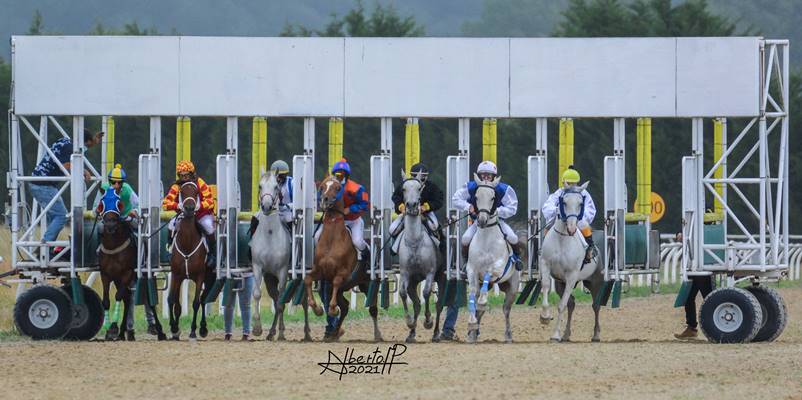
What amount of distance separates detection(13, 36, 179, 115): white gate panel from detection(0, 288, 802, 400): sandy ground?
9.41 feet

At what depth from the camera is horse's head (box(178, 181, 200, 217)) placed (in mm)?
20484

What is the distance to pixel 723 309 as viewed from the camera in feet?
66.7

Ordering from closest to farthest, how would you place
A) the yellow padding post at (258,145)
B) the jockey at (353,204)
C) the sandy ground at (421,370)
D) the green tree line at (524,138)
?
1. the sandy ground at (421,370)
2. the jockey at (353,204)
3. the yellow padding post at (258,145)
4. the green tree line at (524,138)

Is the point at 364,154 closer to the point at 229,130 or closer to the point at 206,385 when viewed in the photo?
the point at 229,130

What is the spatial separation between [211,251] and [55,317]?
6.38ft

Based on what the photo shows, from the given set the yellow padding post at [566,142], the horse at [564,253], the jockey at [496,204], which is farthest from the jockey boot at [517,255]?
the yellow padding post at [566,142]

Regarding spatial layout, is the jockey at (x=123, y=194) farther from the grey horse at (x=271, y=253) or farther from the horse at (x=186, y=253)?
the grey horse at (x=271, y=253)

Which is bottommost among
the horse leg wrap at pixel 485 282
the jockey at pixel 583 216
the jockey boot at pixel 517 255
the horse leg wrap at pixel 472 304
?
the horse leg wrap at pixel 472 304

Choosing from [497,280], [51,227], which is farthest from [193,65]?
[497,280]

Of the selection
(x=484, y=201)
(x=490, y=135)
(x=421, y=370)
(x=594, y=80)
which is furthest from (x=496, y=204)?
→ (x=421, y=370)

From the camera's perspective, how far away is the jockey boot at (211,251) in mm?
21141

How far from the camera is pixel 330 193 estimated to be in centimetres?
2031

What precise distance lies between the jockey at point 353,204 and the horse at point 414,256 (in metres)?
0.51

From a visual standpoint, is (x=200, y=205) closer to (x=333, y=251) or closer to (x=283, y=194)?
(x=283, y=194)
